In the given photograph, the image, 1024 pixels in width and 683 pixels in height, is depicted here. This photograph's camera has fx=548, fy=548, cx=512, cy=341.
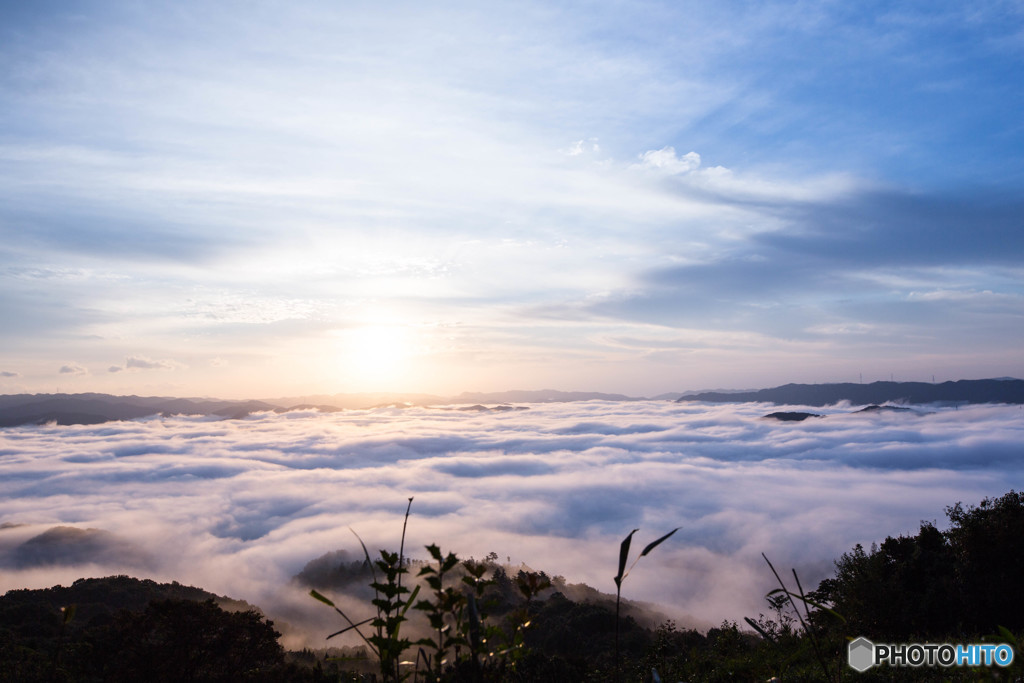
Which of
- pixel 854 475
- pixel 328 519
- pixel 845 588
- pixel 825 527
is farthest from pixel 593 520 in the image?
pixel 845 588

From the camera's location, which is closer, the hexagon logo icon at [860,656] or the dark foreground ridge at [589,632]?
the dark foreground ridge at [589,632]

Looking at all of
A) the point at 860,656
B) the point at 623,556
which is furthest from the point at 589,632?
the point at 623,556

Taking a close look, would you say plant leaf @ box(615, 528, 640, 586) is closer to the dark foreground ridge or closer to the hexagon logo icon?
the dark foreground ridge

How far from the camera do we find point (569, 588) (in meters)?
102

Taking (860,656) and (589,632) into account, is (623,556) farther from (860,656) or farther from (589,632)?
(589,632)

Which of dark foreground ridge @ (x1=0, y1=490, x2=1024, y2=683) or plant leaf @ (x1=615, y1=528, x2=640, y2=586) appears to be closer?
plant leaf @ (x1=615, y1=528, x2=640, y2=586)

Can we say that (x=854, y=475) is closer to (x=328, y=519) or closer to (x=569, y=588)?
(x=569, y=588)

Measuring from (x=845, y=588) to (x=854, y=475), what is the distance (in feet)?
564

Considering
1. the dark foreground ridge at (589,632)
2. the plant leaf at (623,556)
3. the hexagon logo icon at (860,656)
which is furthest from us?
the hexagon logo icon at (860,656)

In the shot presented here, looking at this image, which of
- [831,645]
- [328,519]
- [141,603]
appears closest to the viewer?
[831,645]

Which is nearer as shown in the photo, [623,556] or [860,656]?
[623,556]

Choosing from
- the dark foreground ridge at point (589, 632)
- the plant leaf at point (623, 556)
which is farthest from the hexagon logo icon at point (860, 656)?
the plant leaf at point (623, 556)

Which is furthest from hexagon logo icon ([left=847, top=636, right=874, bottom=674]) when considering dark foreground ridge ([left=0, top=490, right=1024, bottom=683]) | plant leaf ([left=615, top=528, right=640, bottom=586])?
plant leaf ([left=615, top=528, right=640, bottom=586])

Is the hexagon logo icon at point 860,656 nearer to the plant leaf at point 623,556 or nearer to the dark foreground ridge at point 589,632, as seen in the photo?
the dark foreground ridge at point 589,632
